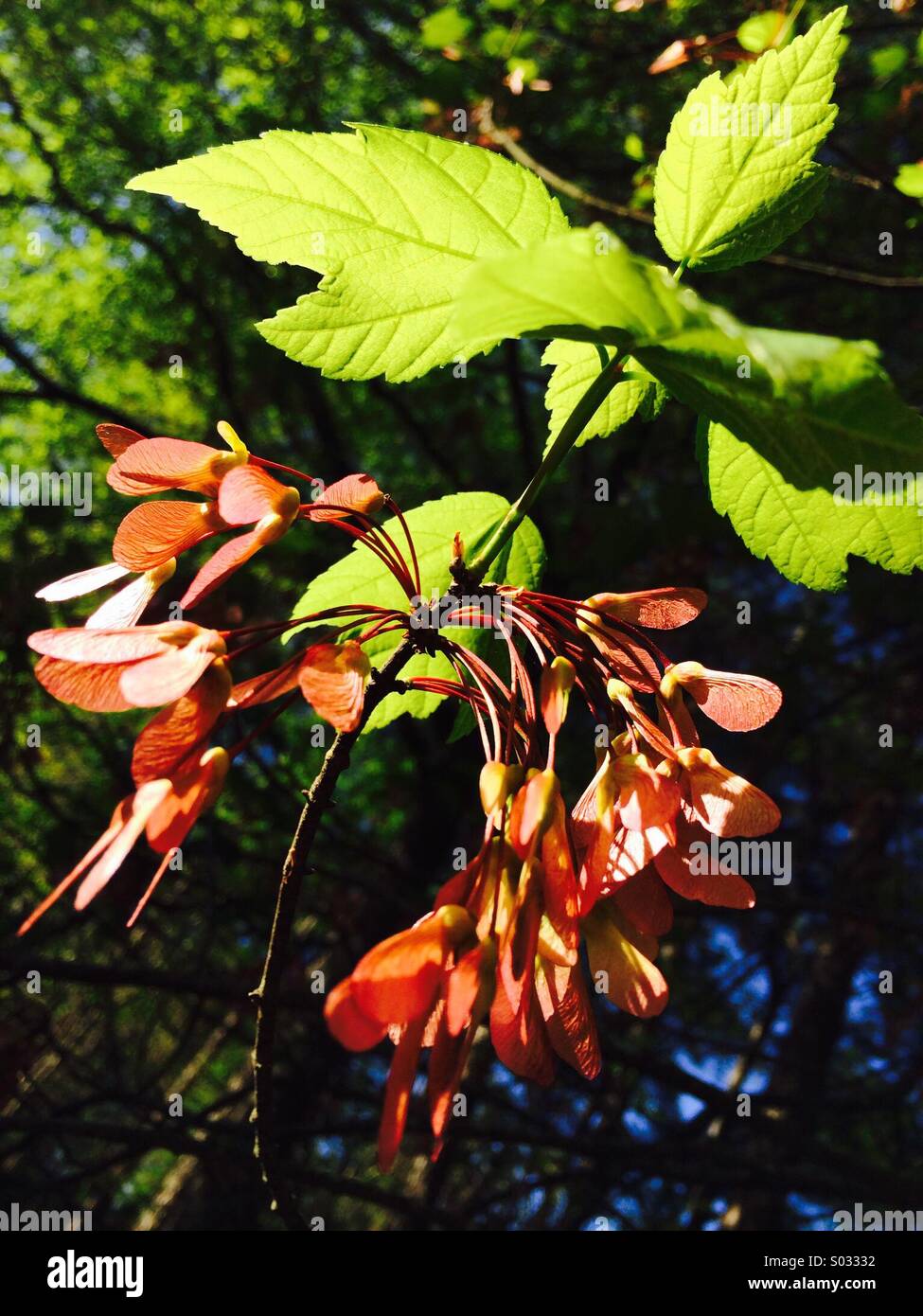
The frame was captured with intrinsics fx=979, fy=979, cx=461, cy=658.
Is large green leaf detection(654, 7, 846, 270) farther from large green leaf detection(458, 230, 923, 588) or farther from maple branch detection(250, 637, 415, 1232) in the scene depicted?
maple branch detection(250, 637, 415, 1232)

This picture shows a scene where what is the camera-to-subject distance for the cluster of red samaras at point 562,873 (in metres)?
0.72

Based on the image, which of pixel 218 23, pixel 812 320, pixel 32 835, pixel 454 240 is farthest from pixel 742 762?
pixel 218 23

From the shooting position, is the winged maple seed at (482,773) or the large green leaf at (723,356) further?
the winged maple seed at (482,773)

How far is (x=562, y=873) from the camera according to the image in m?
0.78

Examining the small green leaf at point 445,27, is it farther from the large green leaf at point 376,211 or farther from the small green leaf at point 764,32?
the large green leaf at point 376,211

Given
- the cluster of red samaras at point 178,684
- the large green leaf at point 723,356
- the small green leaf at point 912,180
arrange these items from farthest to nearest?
1. the small green leaf at point 912,180
2. the cluster of red samaras at point 178,684
3. the large green leaf at point 723,356

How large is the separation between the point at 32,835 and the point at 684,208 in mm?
5315

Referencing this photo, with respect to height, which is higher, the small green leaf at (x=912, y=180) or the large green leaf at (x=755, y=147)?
the small green leaf at (x=912, y=180)

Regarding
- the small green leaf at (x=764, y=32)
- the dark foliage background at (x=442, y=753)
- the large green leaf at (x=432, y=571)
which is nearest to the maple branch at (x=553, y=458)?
the large green leaf at (x=432, y=571)

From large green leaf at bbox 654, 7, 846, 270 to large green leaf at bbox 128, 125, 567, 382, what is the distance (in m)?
0.13

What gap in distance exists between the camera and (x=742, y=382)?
66 centimetres

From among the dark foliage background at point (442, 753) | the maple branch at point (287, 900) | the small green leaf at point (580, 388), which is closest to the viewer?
the maple branch at point (287, 900)

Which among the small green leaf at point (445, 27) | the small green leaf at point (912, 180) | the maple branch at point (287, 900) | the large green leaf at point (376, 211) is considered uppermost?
the small green leaf at point (445, 27)

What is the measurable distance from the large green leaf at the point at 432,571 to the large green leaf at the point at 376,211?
183 mm
